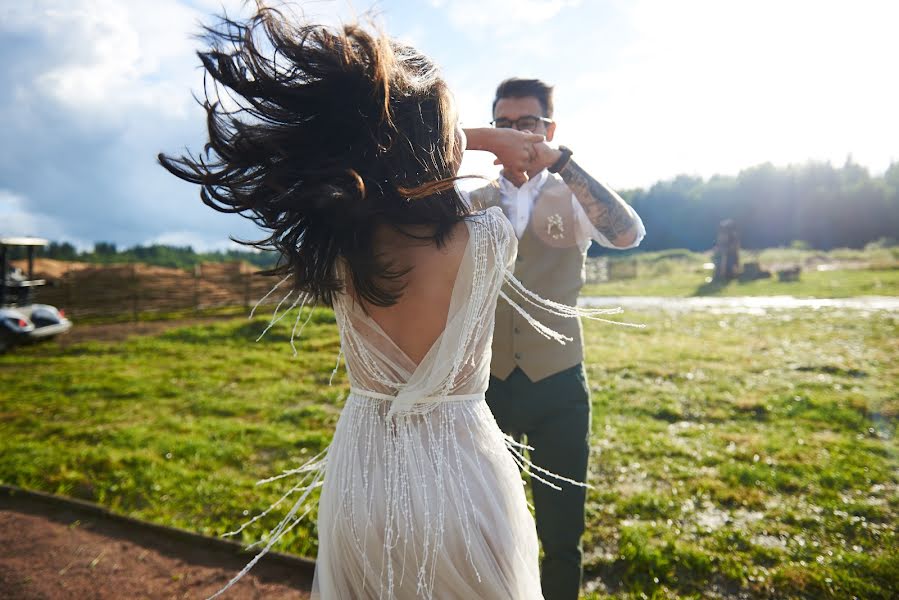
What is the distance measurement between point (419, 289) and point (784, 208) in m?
55.9

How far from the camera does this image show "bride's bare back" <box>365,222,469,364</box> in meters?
1.45

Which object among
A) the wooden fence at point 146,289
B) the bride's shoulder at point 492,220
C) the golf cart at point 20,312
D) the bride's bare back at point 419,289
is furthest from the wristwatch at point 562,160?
the wooden fence at point 146,289

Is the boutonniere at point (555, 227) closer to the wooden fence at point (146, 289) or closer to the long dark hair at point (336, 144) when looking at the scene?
the long dark hair at point (336, 144)

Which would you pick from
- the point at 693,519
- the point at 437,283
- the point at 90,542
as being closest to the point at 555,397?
the point at 437,283

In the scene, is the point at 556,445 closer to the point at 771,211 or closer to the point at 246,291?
the point at 246,291

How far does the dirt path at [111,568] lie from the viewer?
10.5 feet

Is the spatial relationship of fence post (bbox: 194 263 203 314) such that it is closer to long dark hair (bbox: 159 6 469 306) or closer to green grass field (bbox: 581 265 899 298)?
green grass field (bbox: 581 265 899 298)

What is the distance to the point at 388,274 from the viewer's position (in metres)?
1.43

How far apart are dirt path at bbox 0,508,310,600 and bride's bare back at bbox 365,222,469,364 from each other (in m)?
2.33

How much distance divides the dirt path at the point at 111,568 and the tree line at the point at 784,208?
50861 mm

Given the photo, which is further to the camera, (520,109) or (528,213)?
(520,109)

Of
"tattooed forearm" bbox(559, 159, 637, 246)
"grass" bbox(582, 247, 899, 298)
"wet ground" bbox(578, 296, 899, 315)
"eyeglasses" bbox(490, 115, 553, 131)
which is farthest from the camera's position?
"grass" bbox(582, 247, 899, 298)

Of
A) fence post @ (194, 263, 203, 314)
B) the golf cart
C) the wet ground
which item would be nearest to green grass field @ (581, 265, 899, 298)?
the wet ground

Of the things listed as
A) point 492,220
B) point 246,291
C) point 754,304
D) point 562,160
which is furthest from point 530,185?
point 246,291
